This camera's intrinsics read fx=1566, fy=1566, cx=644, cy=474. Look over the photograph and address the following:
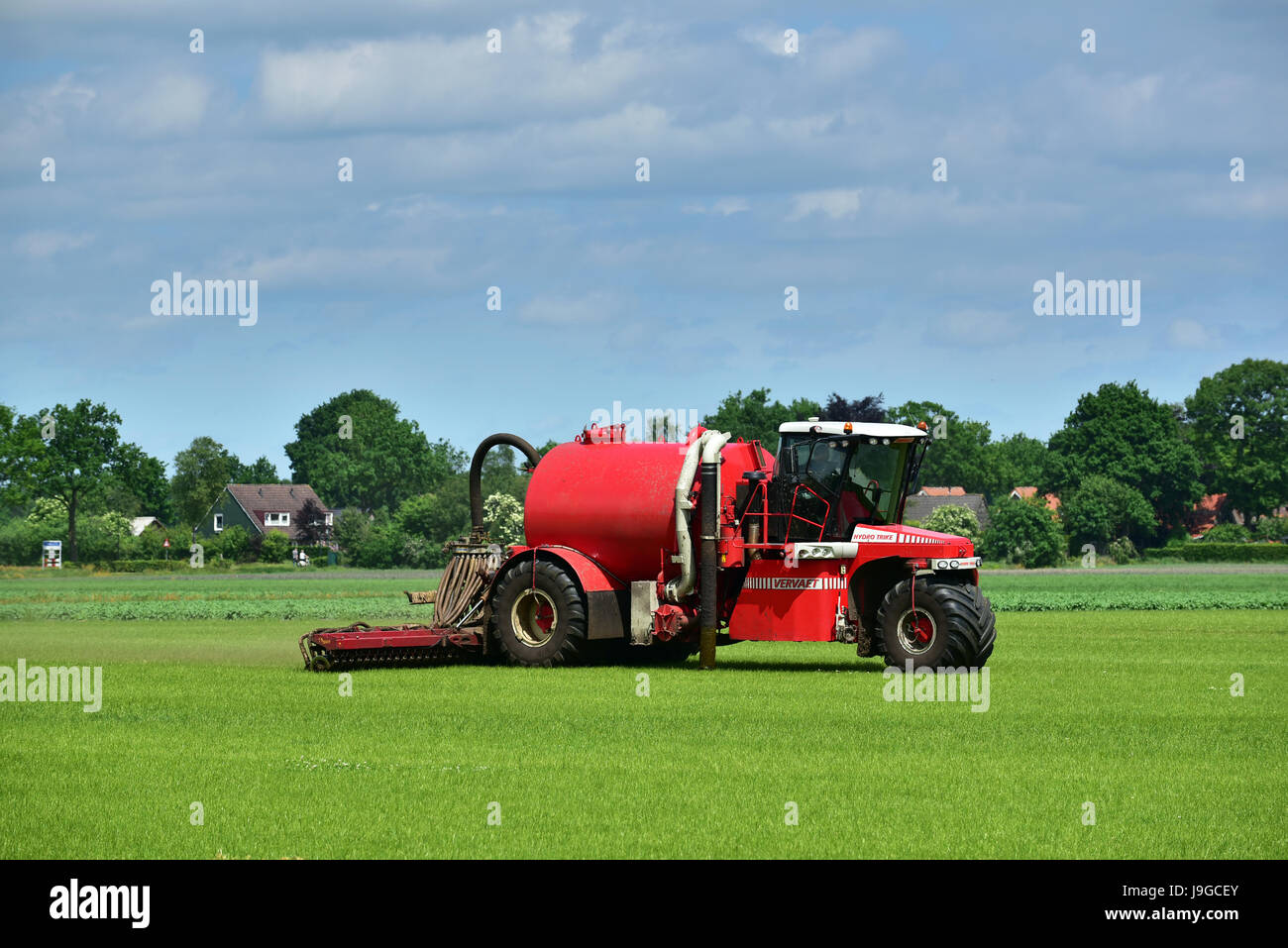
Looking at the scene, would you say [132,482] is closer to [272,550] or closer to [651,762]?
[272,550]

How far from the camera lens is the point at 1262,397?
148 m

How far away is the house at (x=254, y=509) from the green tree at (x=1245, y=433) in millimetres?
82134

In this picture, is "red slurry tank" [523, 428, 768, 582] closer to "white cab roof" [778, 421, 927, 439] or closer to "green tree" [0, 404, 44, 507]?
"white cab roof" [778, 421, 927, 439]

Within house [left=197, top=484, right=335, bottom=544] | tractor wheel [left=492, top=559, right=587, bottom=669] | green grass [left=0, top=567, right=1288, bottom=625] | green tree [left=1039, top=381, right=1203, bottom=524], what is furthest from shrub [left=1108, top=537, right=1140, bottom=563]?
tractor wheel [left=492, top=559, right=587, bottom=669]

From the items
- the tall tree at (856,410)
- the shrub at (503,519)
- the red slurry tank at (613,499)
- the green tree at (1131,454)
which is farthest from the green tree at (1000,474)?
the red slurry tank at (613,499)

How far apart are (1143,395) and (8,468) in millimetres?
93640

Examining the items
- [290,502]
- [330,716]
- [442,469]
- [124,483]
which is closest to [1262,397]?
[442,469]

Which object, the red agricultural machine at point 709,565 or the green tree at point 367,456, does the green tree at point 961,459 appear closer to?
the green tree at point 367,456

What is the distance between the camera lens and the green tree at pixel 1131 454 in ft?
435

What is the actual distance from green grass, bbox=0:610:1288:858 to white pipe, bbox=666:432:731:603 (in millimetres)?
1378

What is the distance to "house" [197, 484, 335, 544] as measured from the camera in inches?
5646

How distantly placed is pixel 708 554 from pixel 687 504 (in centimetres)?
105
